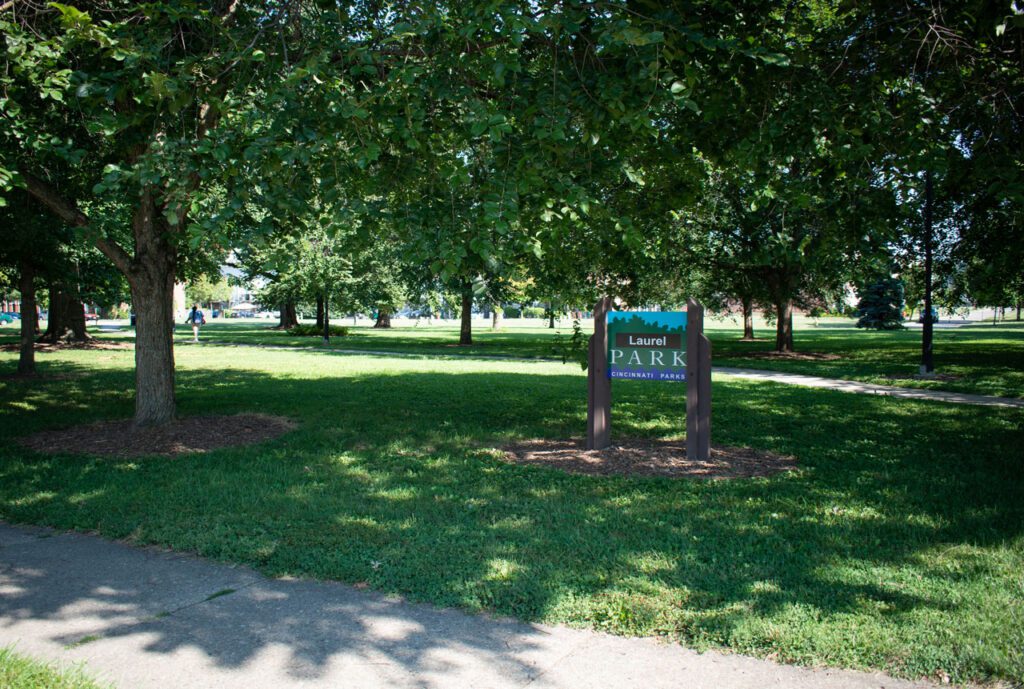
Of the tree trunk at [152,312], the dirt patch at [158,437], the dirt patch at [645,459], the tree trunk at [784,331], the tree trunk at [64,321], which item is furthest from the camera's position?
the tree trunk at [64,321]

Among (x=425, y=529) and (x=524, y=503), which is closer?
(x=425, y=529)

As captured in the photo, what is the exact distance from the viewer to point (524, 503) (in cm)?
632

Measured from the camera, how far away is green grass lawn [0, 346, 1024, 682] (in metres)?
4.04

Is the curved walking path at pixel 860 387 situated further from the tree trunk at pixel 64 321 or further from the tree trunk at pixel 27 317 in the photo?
the tree trunk at pixel 64 321

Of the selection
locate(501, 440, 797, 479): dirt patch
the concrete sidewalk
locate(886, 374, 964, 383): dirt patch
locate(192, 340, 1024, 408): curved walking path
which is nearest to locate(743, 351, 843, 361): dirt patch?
locate(192, 340, 1024, 408): curved walking path

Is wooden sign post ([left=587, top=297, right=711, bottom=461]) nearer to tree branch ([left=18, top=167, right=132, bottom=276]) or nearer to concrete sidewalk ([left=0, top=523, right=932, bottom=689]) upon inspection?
concrete sidewalk ([left=0, top=523, right=932, bottom=689])

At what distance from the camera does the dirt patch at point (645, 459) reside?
24.8 ft

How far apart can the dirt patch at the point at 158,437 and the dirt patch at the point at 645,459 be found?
3474 millimetres

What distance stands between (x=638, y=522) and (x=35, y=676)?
12.9 feet

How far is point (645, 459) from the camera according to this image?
26.6 ft

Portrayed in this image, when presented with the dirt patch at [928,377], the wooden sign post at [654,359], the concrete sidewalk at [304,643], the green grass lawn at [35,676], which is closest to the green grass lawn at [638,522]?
the concrete sidewalk at [304,643]

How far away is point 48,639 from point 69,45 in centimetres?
477

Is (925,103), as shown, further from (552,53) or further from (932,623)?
(932,623)

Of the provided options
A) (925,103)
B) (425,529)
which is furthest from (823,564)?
(925,103)
